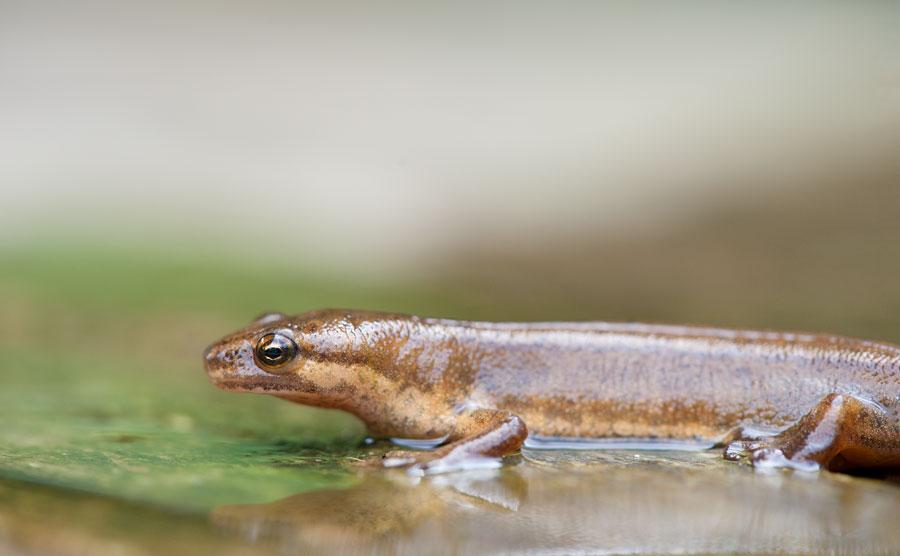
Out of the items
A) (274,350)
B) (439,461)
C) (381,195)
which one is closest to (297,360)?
(274,350)

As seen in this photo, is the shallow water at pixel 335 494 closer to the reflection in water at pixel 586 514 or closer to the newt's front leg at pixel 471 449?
the reflection in water at pixel 586 514

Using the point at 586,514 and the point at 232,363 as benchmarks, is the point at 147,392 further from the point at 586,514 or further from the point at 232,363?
the point at 586,514

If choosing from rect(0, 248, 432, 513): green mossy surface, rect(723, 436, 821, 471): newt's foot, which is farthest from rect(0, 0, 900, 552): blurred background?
rect(723, 436, 821, 471): newt's foot

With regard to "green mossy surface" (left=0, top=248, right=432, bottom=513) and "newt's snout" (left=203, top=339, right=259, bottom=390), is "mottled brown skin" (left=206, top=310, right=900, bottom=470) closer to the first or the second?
"newt's snout" (left=203, top=339, right=259, bottom=390)

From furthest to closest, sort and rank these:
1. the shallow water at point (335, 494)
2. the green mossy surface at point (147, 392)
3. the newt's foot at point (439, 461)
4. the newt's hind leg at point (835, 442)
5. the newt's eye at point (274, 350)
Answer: the newt's eye at point (274, 350)
the newt's hind leg at point (835, 442)
the newt's foot at point (439, 461)
the green mossy surface at point (147, 392)
the shallow water at point (335, 494)

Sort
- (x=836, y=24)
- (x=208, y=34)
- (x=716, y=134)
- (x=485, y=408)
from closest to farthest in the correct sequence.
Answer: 1. (x=485, y=408)
2. (x=716, y=134)
3. (x=836, y=24)
4. (x=208, y=34)

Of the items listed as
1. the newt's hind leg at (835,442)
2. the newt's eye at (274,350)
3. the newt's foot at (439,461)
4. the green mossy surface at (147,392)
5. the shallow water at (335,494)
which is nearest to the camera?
the shallow water at (335,494)

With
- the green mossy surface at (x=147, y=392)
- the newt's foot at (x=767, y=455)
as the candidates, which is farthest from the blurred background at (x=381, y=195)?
the newt's foot at (x=767, y=455)

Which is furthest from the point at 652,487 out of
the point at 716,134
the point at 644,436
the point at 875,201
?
the point at 716,134

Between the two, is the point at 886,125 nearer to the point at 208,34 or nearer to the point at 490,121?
the point at 490,121
